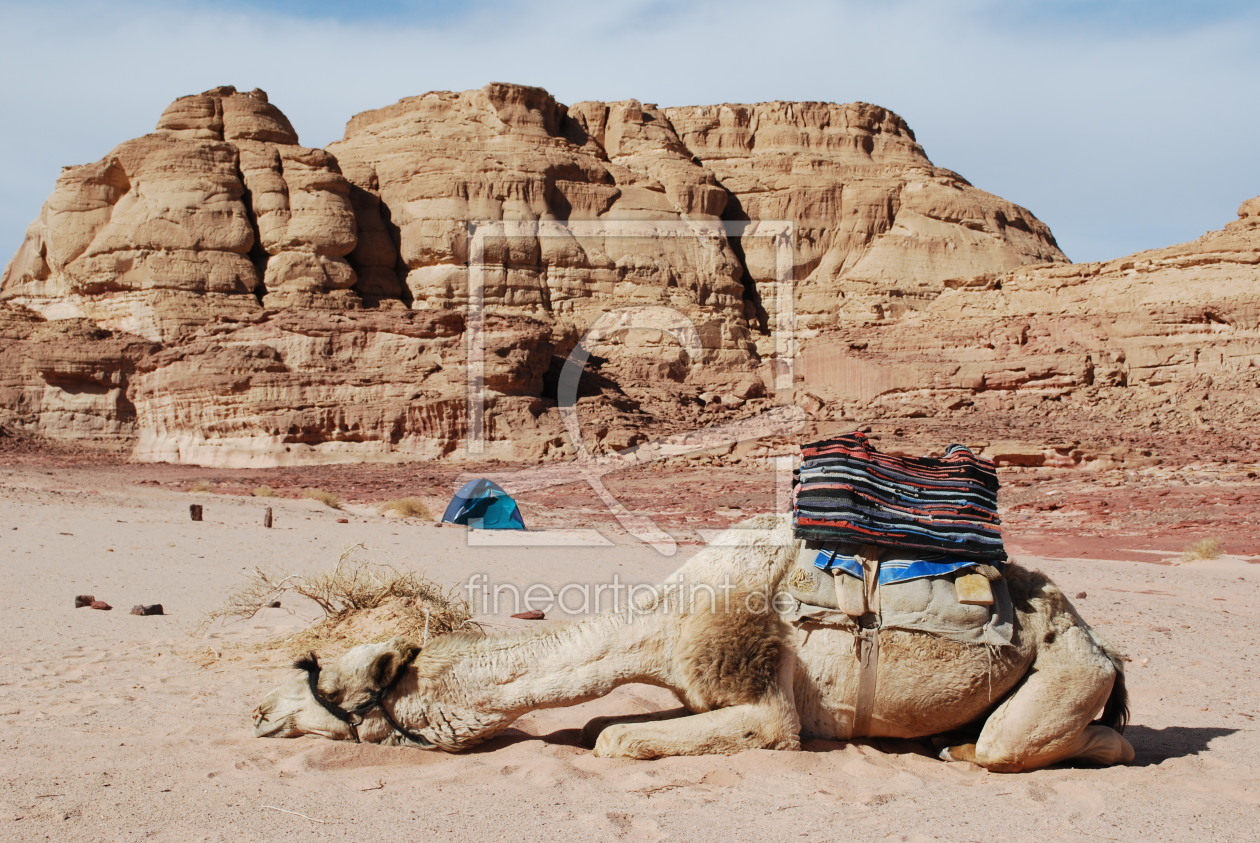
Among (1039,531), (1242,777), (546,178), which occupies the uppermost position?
(546,178)

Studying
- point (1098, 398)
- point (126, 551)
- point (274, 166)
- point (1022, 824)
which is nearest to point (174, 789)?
point (1022, 824)

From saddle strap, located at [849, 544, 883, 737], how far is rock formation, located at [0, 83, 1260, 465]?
28.9 metres

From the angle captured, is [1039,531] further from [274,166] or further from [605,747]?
[274,166]

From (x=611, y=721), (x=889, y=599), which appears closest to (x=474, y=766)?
(x=611, y=721)

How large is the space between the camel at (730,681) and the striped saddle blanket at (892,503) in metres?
0.25

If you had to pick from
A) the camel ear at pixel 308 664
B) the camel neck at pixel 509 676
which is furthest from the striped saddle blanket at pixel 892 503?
the camel ear at pixel 308 664

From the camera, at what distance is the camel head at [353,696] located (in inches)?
158

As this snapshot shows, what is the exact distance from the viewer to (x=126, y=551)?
36.9 feet

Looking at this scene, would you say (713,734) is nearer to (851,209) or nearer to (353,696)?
(353,696)

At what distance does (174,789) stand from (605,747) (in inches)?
62.8

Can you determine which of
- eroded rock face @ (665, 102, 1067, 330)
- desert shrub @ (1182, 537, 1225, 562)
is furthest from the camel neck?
eroded rock face @ (665, 102, 1067, 330)

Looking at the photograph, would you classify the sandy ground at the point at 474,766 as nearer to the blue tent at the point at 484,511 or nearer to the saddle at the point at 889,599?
the saddle at the point at 889,599

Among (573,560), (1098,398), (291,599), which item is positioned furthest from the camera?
(1098,398)

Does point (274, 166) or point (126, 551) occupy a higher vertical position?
point (274, 166)
